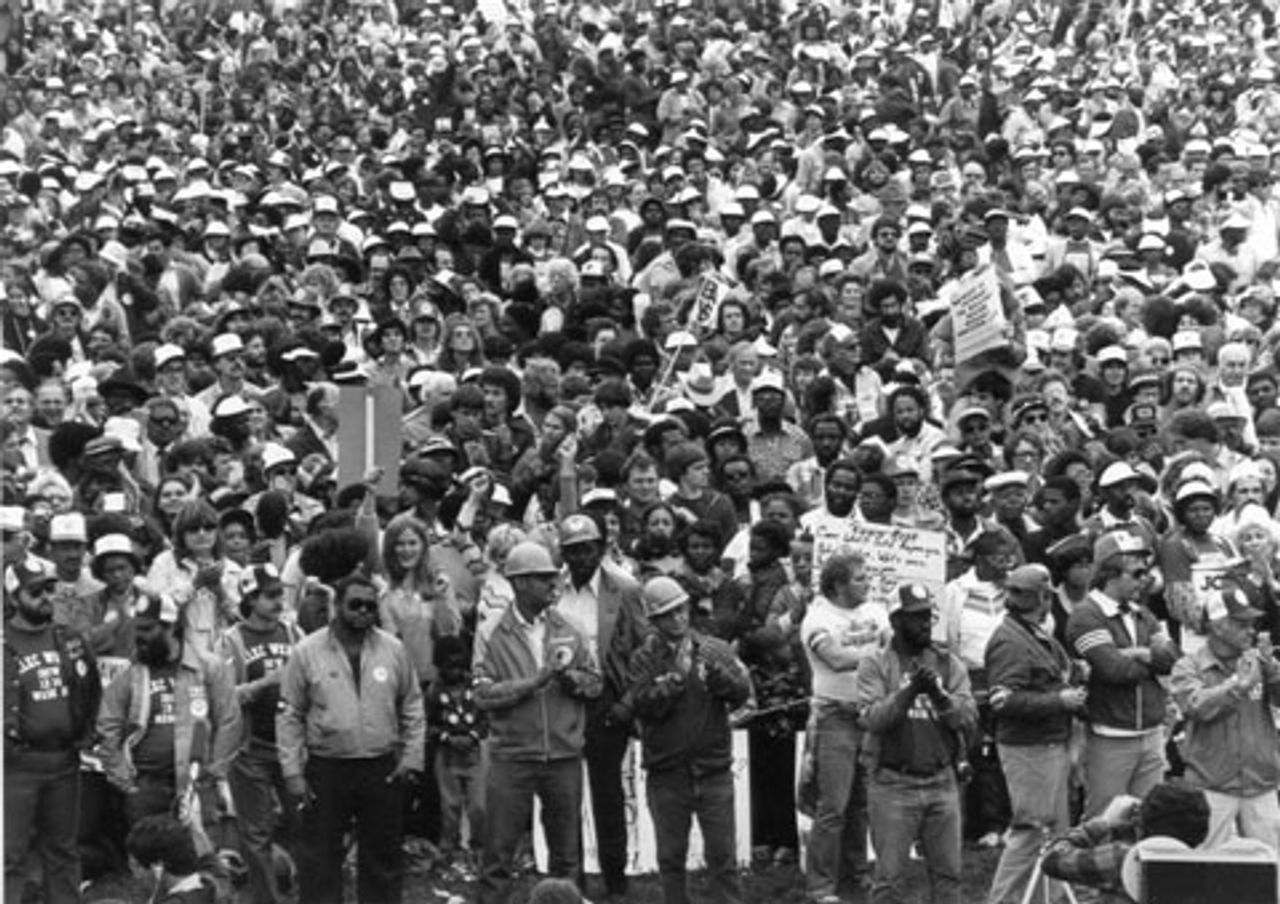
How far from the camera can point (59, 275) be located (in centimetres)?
2639

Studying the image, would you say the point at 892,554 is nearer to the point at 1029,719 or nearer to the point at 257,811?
the point at 1029,719

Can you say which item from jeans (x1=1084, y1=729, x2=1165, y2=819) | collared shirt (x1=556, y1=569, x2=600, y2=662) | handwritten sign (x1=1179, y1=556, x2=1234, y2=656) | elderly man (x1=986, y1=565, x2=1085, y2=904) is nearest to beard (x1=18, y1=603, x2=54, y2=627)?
collared shirt (x1=556, y1=569, x2=600, y2=662)

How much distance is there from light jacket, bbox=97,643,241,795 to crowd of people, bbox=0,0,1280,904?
0.07 ft

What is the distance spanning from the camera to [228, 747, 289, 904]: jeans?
1653 cm

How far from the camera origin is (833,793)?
55.9 feet

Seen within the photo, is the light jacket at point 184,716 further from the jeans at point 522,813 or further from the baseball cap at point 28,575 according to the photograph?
the jeans at point 522,813

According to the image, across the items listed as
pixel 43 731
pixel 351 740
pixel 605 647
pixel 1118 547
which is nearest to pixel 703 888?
pixel 605 647

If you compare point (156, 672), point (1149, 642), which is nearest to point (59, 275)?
point (156, 672)

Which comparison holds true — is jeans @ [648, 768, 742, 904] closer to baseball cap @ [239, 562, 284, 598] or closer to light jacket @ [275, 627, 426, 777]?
light jacket @ [275, 627, 426, 777]

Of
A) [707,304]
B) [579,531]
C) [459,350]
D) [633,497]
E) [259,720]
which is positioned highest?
[707,304]

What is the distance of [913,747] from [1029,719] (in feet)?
2.09

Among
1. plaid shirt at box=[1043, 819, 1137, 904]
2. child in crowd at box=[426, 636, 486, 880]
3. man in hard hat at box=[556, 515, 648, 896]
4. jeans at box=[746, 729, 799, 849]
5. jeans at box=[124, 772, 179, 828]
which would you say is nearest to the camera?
plaid shirt at box=[1043, 819, 1137, 904]

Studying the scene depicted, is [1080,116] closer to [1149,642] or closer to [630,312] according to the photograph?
[630,312]

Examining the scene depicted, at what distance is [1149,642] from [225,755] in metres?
4.75
